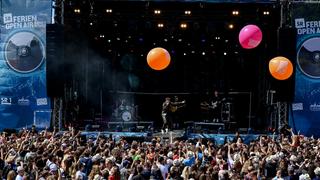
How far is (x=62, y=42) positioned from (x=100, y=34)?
7689 mm

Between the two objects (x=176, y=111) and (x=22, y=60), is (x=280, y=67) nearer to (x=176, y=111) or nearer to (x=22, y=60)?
(x=22, y=60)

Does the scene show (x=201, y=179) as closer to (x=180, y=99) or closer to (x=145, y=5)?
(x=145, y=5)

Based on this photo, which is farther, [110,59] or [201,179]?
[110,59]

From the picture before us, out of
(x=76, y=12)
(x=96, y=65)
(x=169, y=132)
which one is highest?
(x=76, y=12)

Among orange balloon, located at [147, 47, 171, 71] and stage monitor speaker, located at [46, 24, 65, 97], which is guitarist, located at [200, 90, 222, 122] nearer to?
stage monitor speaker, located at [46, 24, 65, 97]

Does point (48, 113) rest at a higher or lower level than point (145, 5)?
lower

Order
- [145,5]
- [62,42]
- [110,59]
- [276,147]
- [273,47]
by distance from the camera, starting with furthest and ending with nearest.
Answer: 1. [110,59]
2. [273,47]
3. [145,5]
4. [62,42]
5. [276,147]

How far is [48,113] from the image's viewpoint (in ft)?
83.0

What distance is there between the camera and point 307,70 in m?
25.4

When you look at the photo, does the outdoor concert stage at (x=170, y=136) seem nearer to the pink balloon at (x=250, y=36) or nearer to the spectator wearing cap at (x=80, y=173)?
the pink balloon at (x=250, y=36)

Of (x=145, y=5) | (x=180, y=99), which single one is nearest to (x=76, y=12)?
(x=145, y=5)

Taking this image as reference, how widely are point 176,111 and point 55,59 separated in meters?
8.82

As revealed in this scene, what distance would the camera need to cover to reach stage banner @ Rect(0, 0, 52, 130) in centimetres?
2561

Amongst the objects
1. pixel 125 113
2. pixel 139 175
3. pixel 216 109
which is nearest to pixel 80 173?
pixel 139 175
